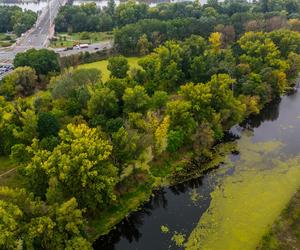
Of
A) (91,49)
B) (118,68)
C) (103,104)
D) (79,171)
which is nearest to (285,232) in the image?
(79,171)

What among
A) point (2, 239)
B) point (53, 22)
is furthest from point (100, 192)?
point (53, 22)

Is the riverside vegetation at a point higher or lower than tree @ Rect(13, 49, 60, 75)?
lower

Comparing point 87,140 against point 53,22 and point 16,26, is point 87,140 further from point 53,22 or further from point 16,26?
point 53,22

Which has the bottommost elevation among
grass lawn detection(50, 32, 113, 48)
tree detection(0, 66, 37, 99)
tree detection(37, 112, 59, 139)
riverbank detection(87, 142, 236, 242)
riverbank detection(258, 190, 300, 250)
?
riverbank detection(258, 190, 300, 250)

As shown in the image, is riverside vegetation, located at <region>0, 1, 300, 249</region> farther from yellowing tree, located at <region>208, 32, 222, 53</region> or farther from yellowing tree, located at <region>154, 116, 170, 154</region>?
yellowing tree, located at <region>208, 32, 222, 53</region>

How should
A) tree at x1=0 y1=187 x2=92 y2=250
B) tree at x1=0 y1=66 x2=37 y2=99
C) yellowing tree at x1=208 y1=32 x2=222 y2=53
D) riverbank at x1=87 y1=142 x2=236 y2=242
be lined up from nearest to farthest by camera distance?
tree at x1=0 y1=187 x2=92 y2=250 < riverbank at x1=87 y1=142 x2=236 y2=242 < tree at x1=0 y1=66 x2=37 y2=99 < yellowing tree at x1=208 y1=32 x2=222 y2=53

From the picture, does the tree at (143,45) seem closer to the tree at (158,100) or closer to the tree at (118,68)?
the tree at (118,68)

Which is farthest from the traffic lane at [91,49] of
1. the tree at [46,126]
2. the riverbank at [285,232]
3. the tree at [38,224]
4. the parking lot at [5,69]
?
the riverbank at [285,232]

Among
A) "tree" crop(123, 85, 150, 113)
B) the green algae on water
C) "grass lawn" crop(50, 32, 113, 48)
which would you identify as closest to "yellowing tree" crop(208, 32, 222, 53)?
"grass lawn" crop(50, 32, 113, 48)
